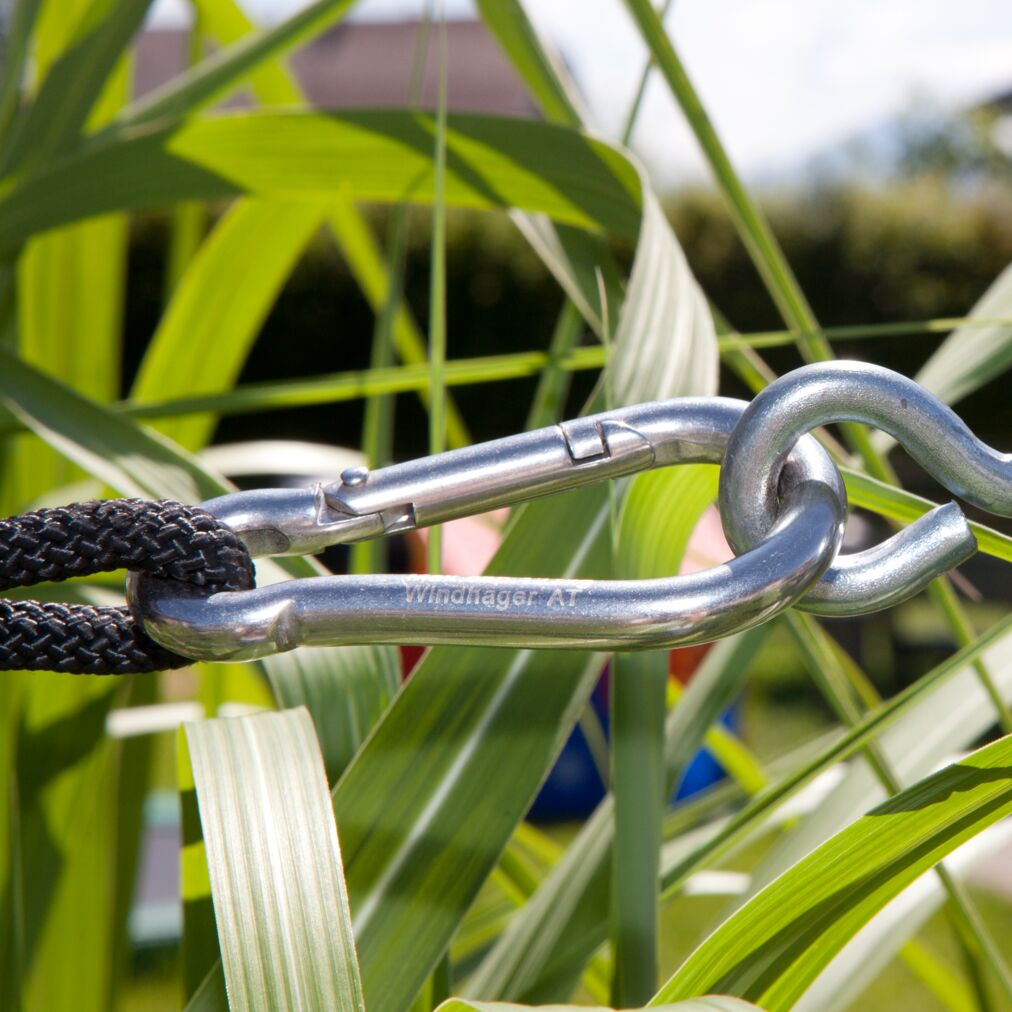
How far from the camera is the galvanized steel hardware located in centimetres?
20

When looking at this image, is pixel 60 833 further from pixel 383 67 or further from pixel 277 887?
pixel 383 67

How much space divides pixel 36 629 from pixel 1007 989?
362mm

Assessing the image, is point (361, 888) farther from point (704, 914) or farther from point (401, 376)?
point (704, 914)

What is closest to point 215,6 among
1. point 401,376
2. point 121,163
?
point 121,163

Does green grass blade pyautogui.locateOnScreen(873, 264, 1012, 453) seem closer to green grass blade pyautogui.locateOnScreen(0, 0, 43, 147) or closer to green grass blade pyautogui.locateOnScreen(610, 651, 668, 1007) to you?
green grass blade pyautogui.locateOnScreen(610, 651, 668, 1007)

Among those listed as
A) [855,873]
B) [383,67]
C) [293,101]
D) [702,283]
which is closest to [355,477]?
[855,873]

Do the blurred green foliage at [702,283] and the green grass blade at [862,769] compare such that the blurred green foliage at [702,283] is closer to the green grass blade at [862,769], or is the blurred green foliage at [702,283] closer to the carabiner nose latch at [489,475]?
the green grass blade at [862,769]

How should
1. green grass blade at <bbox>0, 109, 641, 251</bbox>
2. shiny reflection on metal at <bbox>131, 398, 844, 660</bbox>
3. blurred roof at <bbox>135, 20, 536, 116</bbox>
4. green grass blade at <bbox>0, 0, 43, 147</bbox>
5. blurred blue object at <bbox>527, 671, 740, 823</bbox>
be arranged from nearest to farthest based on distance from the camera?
shiny reflection on metal at <bbox>131, 398, 844, 660</bbox> < green grass blade at <bbox>0, 109, 641, 251</bbox> < green grass blade at <bbox>0, 0, 43, 147</bbox> < blurred blue object at <bbox>527, 671, 740, 823</bbox> < blurred roof at <bbox>135, 20, 536, 116</bbox>

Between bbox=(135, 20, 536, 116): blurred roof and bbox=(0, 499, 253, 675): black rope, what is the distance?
20.9 ft

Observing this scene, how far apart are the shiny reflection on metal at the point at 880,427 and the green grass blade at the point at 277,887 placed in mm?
124

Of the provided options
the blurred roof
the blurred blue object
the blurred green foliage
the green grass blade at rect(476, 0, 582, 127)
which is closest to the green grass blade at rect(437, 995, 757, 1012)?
the green grass blade at rect(476, 0, 582, 127)

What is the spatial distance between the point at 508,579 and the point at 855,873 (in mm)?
134

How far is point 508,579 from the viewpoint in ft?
0.66

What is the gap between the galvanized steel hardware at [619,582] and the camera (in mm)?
197
